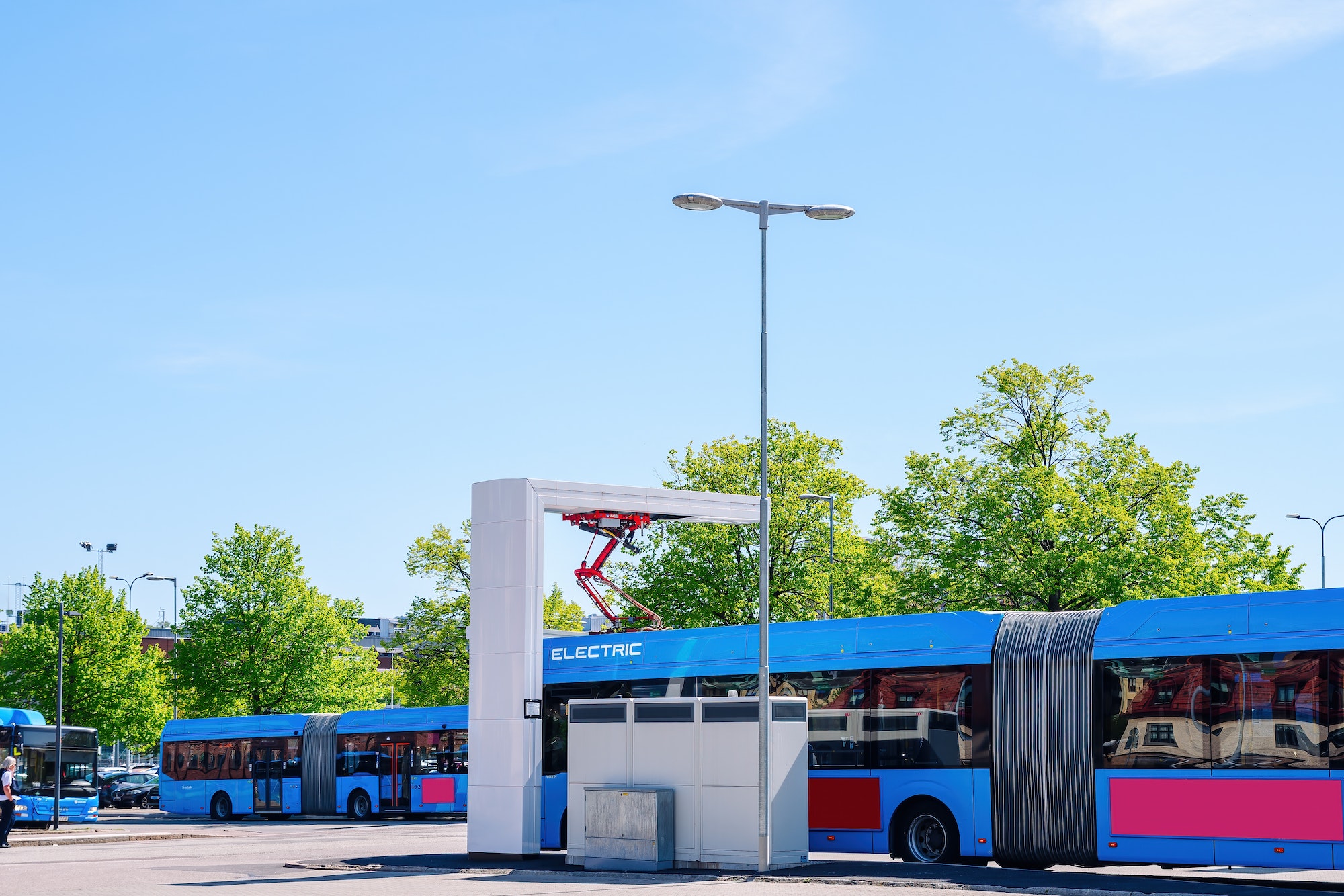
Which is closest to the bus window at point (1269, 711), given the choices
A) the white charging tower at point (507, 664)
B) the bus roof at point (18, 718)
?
the white charging tower at point (507, 664)

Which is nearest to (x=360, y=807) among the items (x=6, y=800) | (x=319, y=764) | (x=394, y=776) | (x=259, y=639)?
(x=394, y=776)

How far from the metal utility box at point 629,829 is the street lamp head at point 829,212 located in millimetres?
8042

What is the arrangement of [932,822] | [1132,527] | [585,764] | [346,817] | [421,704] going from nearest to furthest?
1. [932,822]
2. [585,764]
3. [1132,527]
4. [346,817]
5. [421,704]

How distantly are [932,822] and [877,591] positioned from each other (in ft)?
83.8

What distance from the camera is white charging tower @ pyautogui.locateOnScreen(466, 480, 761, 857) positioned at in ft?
75.4

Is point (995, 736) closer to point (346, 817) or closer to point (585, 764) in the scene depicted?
point (585, 764)

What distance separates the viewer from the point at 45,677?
61.8 meters

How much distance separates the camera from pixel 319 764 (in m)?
42.9

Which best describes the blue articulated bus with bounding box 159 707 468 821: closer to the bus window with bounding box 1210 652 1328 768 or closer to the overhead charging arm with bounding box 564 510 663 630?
the overhead charging arm with bounding box 564 510 663 630

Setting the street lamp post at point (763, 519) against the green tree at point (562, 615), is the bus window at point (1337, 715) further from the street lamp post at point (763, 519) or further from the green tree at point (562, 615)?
the green tree at point (562, 615)

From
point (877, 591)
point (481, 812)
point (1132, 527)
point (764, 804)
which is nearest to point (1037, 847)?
point (764, 804)

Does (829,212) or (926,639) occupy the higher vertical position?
(829,212)

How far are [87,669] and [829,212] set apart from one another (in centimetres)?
5063

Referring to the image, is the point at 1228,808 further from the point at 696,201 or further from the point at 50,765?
the point at 50,765
